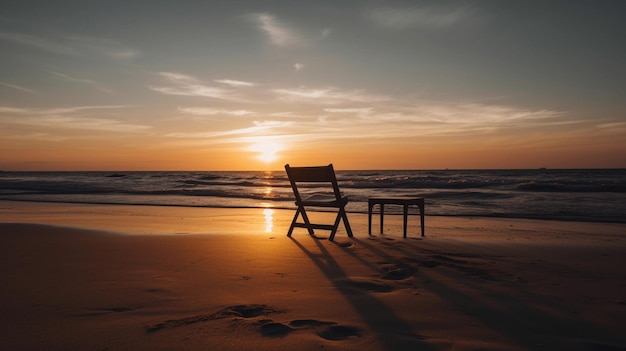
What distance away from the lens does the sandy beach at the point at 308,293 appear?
8.89 ft

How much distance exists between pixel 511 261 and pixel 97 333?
4.52m

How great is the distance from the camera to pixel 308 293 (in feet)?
12.3

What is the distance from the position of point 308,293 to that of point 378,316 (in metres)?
0.81

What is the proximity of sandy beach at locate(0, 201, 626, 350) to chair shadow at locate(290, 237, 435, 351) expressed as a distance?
14 mm

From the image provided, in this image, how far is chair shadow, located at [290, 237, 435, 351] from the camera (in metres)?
2.63

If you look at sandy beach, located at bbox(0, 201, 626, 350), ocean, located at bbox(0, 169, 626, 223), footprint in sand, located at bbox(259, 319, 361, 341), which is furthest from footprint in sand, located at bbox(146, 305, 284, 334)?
ocean, located at bbox(0, 169, 626, 223)

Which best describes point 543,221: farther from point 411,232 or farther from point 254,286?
point 254,286

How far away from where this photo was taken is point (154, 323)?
2941 millimetres

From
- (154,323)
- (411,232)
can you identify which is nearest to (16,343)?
(154,323)

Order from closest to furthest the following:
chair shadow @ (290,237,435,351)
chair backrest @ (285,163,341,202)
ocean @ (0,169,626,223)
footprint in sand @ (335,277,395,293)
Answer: chair shadow @ (290,237,435,351) → footprint in sand @ (335,277,395,293) → chair backrest @ (285,163,341,202) → ocean @ (0,169,626,223)

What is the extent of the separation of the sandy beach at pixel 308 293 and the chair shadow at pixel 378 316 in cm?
1

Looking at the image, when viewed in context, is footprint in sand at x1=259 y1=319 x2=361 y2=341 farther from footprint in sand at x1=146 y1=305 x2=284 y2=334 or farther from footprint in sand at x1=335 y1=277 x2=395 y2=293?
footprint in sand at x1=335 y1=277 x2=395 y2=293

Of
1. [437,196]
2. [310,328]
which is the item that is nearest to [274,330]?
[310,328]

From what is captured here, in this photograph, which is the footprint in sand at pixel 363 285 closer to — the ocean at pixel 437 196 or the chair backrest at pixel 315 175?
the chair backrest at pixel 315 175
